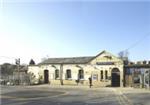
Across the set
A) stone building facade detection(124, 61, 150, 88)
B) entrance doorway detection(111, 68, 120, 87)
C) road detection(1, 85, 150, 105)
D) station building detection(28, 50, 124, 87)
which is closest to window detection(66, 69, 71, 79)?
station building detection(28, 50, 124, 87)

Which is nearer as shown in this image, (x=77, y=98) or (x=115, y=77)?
(x=77, y=98)

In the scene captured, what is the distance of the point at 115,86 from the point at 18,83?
17282 millimetres

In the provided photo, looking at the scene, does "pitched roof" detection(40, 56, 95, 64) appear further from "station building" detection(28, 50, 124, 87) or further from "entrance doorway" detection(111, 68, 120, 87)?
"entrance doorway" detection(111, 68, 120, 87)

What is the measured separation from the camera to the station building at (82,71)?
4856cm

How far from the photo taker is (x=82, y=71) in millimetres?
52562

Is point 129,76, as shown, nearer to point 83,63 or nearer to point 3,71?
point 83,63

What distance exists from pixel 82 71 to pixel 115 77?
6217 mm

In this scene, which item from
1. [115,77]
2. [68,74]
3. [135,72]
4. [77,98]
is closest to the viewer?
[77,98]

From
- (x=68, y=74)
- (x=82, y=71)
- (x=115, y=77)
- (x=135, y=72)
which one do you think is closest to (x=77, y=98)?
(x=135, y=72)

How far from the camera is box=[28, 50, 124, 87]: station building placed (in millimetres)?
48562

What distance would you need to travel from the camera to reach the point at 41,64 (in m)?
57.7

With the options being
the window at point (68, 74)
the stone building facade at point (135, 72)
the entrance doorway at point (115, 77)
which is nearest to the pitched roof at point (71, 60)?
the window at point (68, 74)

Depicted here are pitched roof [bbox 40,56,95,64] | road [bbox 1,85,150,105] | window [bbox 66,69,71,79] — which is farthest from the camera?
window [bbox 66,69,71,79]

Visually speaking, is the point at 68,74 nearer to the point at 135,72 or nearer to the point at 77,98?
the point at 135,72
